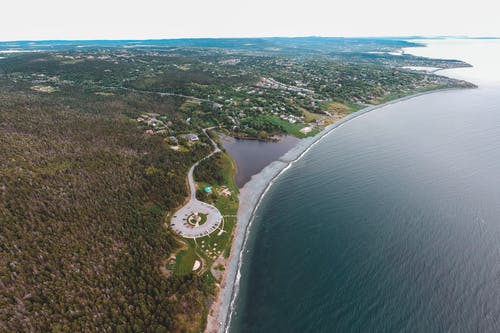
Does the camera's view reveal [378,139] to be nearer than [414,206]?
No

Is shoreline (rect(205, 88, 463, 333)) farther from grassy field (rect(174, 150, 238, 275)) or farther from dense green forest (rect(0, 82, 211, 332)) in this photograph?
dense green forest (rect(0, 82, 211, 332))

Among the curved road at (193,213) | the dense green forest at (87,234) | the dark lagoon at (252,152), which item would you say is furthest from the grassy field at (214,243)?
the dark lagoon at (252,152)

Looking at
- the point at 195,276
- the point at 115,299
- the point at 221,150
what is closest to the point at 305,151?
the point at 221,150

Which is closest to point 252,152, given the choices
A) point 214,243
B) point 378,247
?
point 214,243

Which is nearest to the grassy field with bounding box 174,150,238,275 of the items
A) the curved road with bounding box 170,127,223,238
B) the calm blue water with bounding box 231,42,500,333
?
the curved road with bounding box 170,127,223,238

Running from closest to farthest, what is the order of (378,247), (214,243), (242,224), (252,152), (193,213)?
(378,247) → (214,243) → (242,224) → (193,213) → (252,152)

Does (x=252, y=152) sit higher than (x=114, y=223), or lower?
higher

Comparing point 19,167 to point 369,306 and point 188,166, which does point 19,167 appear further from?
point 369,306

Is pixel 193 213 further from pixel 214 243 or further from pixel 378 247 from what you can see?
pixel 378 247
